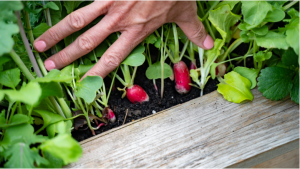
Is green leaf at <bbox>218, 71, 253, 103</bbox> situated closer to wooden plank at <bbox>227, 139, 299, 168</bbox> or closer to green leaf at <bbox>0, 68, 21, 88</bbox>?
wooden plank at <bbox>227, 139, 299, 168</bbox>

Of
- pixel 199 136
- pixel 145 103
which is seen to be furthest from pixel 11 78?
pixel 199 136

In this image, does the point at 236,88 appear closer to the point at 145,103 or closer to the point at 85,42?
the point at 145,103

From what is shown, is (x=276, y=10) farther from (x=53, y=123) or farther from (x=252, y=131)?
(x=53, y=123)

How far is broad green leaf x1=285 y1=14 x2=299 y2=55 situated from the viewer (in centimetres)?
70

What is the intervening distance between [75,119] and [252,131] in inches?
24.0

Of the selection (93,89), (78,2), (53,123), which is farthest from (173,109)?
(78,2)

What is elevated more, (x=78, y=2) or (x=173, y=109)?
(x=78, y=2)

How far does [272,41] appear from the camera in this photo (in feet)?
2.50

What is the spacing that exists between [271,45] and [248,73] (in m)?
0.18

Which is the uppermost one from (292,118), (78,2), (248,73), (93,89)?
(78,2)

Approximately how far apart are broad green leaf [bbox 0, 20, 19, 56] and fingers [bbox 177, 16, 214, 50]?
56 cm

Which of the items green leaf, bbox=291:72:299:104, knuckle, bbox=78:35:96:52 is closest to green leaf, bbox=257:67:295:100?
green leaf, bbox=291:72:299:104

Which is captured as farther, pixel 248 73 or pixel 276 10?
pixel 248 73

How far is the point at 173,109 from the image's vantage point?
0.86 meters
